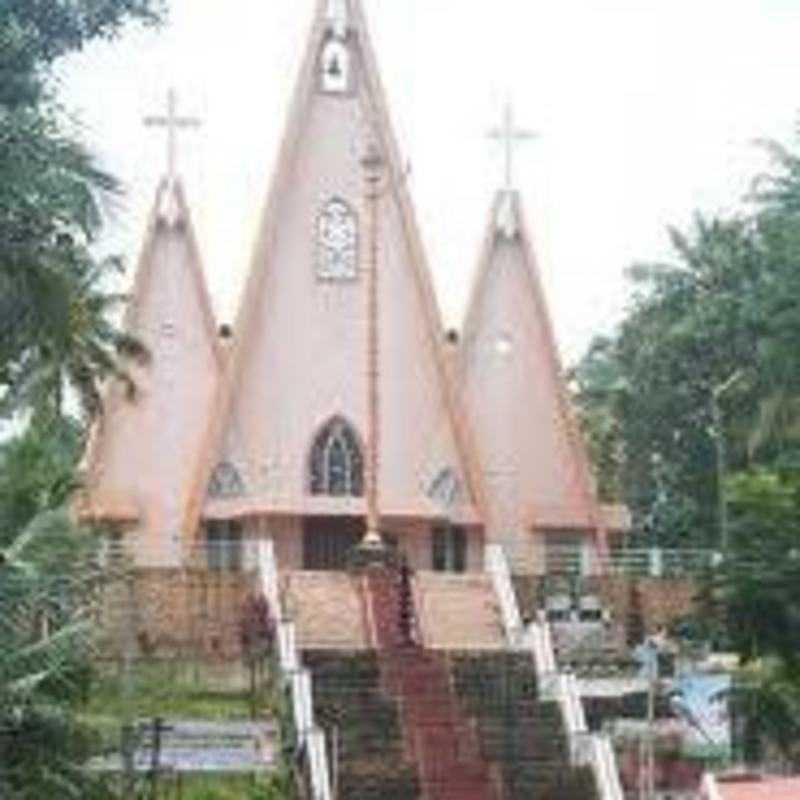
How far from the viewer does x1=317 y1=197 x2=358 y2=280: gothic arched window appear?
45.1 metres

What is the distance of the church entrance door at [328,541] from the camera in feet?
147

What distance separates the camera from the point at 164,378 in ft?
147

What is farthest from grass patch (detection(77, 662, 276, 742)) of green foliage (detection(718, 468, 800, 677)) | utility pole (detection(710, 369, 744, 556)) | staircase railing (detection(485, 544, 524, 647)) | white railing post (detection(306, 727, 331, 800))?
utility pole (detection(710, 369, 744, 556))

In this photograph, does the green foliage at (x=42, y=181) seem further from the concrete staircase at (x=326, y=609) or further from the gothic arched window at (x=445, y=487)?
the gothic arched window at (x=445, y=487)

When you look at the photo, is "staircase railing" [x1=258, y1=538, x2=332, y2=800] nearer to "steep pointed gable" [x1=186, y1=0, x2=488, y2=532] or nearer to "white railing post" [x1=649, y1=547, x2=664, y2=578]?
"white railing post" [x1=649, y1=547, x2=664, y2=578]

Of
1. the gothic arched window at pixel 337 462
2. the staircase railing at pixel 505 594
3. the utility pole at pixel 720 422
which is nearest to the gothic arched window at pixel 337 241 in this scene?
the gothic arched window at pixel 337 462

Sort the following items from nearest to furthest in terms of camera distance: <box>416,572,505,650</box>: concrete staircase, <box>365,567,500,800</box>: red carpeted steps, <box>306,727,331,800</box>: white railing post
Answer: <box>306,727,331,800</box>: white railing post < <box>365,567,500,800</box>: red carpeted steps < <box>416,572,505,650</box>: concrete staircase

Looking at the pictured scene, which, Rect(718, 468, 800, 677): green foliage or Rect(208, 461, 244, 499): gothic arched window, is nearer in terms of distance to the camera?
Rect(718, 468, 800, 677): green foliage

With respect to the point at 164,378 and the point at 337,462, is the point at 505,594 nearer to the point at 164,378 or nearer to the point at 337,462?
the point at 337,462

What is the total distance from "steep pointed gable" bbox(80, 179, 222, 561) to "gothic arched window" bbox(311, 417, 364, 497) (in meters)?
1.98

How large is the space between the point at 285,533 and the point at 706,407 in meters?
8.81

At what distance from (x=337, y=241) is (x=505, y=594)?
9968 mm

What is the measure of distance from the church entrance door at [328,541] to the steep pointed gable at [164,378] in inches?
91.3

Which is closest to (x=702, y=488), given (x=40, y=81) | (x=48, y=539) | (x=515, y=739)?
(x=515, y=739)
